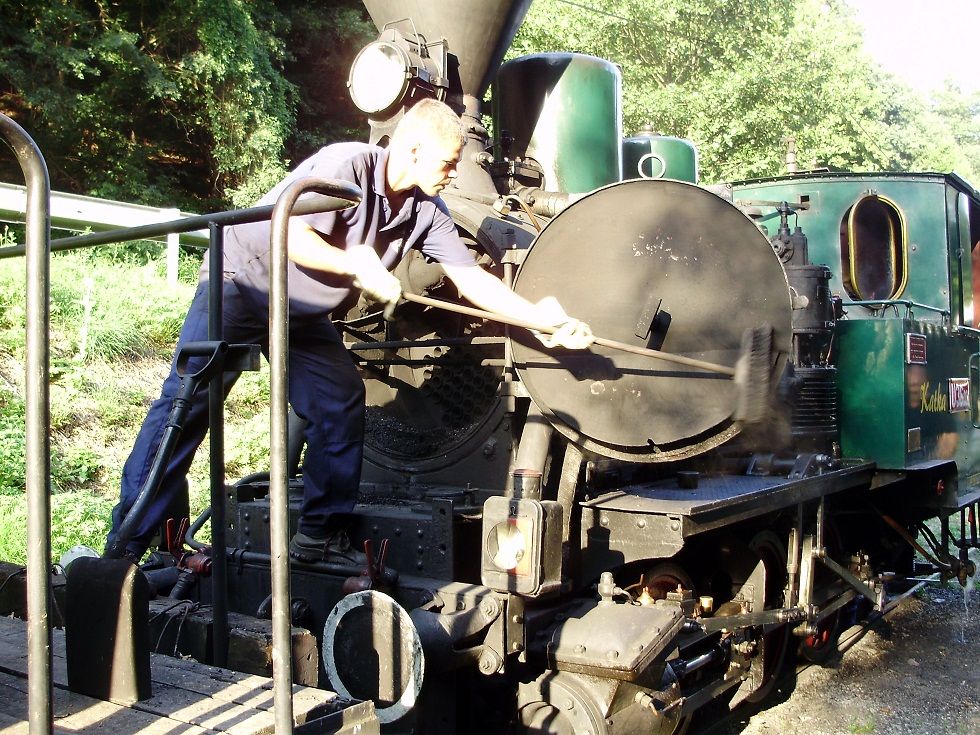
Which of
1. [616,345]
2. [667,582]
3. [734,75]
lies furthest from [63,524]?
[734,75]

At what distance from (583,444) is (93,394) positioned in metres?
5.02

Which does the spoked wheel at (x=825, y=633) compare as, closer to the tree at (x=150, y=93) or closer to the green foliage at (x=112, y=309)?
the green foliage at (x=112, y=309)

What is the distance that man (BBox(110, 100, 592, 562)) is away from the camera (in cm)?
271

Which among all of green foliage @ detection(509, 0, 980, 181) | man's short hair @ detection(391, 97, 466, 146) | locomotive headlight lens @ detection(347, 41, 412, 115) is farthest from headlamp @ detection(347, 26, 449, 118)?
green foliage @ detection(509, 0, 980, 181)

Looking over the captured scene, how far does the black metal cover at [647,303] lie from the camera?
3195 millimetres

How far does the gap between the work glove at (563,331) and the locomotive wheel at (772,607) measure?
158 cm

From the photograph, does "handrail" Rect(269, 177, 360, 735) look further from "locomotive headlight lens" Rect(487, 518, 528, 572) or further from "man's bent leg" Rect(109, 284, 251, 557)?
"locomotive headlight lens" Rect(487, 518, 528, 572)

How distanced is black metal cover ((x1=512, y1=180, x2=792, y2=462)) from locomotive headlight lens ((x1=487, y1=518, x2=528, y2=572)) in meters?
0.43

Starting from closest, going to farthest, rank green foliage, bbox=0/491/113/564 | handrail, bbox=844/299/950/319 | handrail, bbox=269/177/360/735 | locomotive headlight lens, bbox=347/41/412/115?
handrail, bbox=269/177/360/735, locomotive headlight lens, bbox=347/41/412/115, handrail, bbox=844/299/950/319, green foliage, bbox=0/491/113/564

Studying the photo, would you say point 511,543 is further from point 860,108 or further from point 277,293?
point 860,108

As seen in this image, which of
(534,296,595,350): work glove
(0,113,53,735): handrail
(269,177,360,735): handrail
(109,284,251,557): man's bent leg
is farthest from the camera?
(534,296,595,350): work glove

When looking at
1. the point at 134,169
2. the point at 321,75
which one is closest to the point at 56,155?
the point at 134,169

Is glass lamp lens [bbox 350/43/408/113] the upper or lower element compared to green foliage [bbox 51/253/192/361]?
upper

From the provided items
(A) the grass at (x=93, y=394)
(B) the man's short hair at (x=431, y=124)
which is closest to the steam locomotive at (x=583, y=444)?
(B) the man's short hair at (x=431, y=124)
